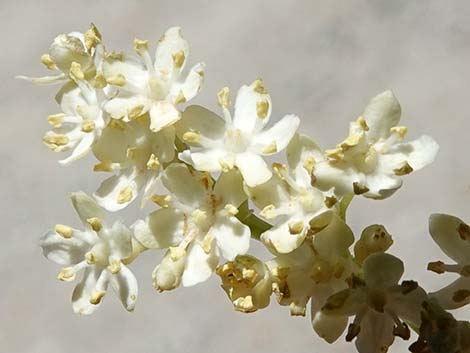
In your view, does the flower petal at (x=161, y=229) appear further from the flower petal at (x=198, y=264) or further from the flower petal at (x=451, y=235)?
the flower petal at (x=451, y=235)

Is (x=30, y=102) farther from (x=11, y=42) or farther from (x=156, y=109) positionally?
(x=156, y=109)

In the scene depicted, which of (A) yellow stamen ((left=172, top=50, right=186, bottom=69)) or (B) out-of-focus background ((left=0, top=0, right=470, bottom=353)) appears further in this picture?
(B) out-of-focus background ((left=0, top=0, right=470, bottom=353))

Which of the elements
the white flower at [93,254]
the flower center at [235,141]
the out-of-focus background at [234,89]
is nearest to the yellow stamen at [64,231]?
the white flower at [93,254]

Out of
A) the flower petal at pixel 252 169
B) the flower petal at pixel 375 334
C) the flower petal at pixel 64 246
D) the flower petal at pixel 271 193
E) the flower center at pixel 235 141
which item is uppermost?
the flower petal at pixel 252 169

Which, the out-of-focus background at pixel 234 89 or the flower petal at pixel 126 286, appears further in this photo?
the out-of-focus background at pixel 234 89

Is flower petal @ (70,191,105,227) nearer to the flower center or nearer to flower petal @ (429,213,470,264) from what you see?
the flower center

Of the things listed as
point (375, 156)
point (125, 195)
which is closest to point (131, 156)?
point (125, 195)

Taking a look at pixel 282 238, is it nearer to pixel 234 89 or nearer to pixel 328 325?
pixel 328 325

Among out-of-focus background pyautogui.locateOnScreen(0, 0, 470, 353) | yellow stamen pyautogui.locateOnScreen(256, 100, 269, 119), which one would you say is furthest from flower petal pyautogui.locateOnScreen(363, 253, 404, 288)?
out-of-focus background pyautogui.locateOnScreen(0, 0, 470, 353)
